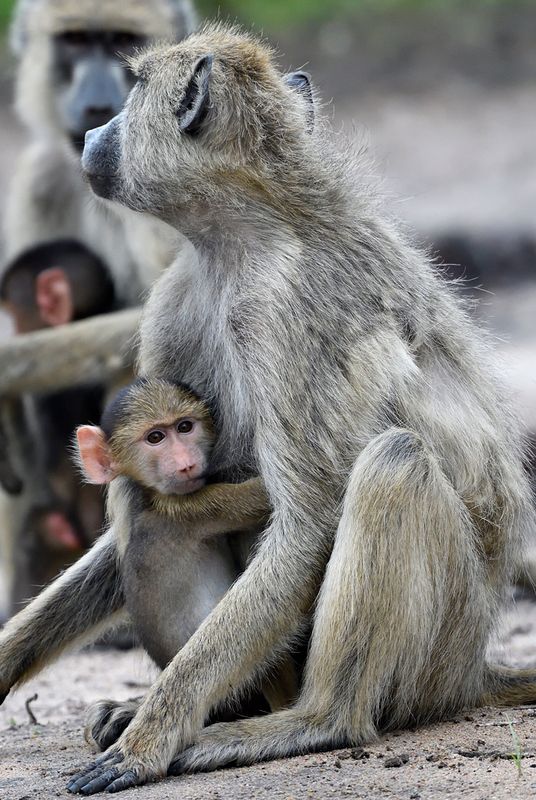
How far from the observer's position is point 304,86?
4.96 meters

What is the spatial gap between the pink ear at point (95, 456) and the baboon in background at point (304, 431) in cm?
13

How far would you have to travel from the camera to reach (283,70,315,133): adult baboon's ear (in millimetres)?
4883

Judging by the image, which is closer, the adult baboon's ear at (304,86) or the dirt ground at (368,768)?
the dirt ground at (368,768)

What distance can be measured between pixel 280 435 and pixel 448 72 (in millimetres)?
15088

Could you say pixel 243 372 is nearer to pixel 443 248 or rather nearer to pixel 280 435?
pixel 280 435

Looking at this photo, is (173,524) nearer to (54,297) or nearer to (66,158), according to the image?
(54,297)

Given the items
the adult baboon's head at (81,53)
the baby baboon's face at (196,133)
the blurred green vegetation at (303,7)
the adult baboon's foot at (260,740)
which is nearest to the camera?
the adult baboon's foot at (260,740)

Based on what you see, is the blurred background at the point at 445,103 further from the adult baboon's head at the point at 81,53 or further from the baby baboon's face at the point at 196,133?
the baby baboon's face at the point at 196,133

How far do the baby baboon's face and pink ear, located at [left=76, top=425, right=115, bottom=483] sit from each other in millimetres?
814

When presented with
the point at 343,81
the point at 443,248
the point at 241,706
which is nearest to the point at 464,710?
the point at 241,706

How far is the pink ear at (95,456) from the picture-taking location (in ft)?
15.5

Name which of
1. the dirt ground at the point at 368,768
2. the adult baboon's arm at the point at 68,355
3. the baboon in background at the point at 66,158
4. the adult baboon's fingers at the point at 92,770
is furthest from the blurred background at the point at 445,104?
the adult baboon's fingers at the point at 92,770

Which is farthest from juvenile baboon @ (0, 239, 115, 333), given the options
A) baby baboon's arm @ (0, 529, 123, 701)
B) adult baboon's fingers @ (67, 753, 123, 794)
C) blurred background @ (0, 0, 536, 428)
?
blurred background @ (0, 0, 536, 428)

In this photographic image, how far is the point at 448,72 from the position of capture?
60.3 ft
